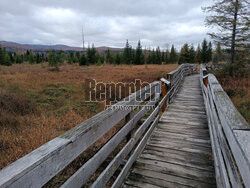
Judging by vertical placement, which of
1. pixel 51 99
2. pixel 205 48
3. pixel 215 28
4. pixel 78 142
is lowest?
pixel 51 99

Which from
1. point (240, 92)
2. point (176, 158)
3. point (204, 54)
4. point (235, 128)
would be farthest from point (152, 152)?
point (204, 54)

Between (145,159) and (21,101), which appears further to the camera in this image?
(21,101)

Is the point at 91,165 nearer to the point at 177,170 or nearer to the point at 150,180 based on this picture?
the point at 150,180

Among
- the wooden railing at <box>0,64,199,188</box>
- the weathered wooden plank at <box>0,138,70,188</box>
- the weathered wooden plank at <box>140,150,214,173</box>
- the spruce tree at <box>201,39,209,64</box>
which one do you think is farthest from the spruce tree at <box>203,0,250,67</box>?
the spruce tree at <box>201,39,209,64</box>

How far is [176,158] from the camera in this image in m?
3.04

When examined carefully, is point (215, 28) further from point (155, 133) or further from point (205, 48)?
point (205, 48)

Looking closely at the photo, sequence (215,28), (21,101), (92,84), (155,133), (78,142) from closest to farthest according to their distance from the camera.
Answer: (78,142), (155,133), (21,101), (215,28), (92,84)

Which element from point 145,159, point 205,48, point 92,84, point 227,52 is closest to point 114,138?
point 145,159

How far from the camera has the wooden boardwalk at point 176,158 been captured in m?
2.48

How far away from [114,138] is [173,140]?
212 cm

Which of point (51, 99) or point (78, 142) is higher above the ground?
point (78, 142)

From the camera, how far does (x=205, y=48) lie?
50.5 m

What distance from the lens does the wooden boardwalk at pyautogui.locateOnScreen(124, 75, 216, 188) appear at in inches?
97.6

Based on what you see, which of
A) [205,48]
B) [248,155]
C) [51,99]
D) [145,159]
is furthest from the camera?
[205,48]
